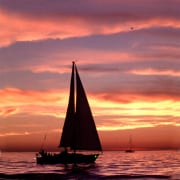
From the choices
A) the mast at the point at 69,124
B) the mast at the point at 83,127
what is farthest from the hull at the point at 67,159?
the mast at the point at 83,127

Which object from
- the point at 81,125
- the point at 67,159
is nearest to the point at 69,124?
the point at 81,125

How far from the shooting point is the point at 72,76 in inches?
3777

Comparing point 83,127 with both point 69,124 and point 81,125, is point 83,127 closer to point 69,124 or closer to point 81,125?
point 81,125

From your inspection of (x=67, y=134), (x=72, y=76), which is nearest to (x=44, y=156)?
(x=67, y=134)

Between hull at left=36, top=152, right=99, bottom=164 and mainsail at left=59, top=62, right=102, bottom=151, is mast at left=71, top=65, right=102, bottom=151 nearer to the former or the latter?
mainsail at left=59, top=62, right=102, bottom=151

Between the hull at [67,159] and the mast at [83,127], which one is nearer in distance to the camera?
the mast at [83,127]

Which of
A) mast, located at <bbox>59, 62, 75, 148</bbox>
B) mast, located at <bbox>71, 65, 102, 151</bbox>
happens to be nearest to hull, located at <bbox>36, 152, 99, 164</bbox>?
mast, located at <bbox>59, 62, 75, 148</bbox>

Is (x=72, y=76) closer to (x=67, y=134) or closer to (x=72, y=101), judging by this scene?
(x=72, y=101)

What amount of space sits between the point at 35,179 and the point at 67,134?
30153 millimetres

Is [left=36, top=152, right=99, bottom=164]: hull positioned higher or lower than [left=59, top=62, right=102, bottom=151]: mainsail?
lower

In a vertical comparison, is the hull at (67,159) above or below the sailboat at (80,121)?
below

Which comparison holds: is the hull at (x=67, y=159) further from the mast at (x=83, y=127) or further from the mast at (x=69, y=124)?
the mast at (x=83, y=127)

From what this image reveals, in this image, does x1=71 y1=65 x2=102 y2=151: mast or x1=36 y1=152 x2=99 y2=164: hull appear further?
x1=36 y1=152 x2=99 y2=164: hull

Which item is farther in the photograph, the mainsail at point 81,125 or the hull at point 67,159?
the hull at point 67,159
